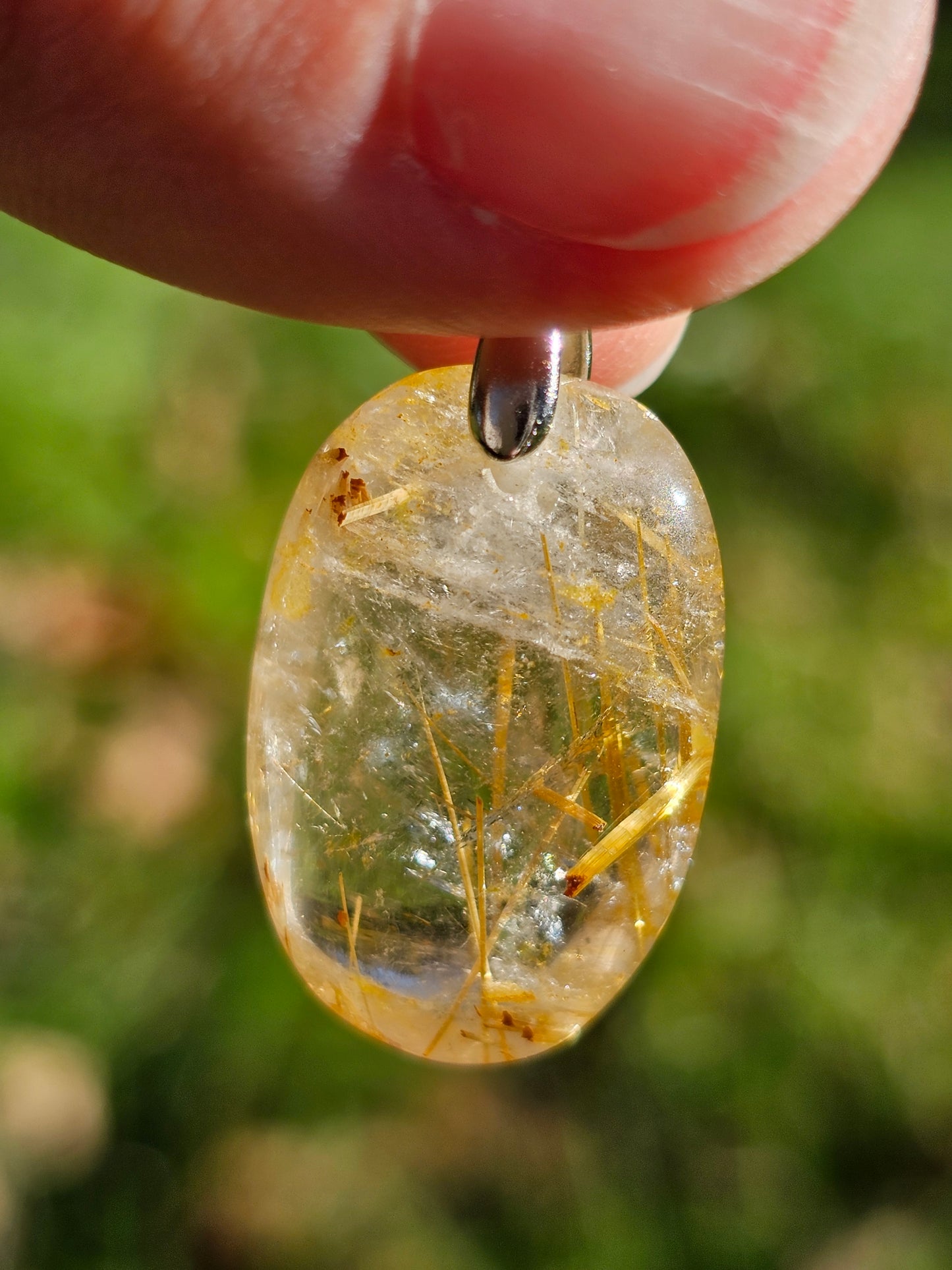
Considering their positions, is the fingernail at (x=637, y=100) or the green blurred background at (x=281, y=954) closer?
the fingernail at (x=637, y=100)

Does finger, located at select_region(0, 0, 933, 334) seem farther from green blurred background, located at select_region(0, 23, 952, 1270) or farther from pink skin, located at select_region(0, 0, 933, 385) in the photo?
green blurred background, located at select_region(0, 23, 952, 1270)

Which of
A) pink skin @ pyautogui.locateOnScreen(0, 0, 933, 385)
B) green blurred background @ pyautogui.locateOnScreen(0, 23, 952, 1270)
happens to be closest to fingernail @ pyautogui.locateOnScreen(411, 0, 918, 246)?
pink skin @ pyautogui.locateOnScreen(0, 0, 933, 385)

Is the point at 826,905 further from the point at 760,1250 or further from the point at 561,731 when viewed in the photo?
the point at 561,731

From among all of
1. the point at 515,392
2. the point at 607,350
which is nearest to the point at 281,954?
the point at 607,350

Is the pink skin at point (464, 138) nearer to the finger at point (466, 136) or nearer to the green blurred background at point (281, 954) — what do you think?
the finger at point (466, 136)

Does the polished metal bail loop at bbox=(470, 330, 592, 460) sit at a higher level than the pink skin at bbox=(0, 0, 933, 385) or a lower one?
lower

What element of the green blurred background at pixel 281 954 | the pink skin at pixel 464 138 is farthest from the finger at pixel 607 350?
the green blurred background at pixel 281 954

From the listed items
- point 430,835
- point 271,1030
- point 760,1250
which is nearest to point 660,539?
point 430,835
